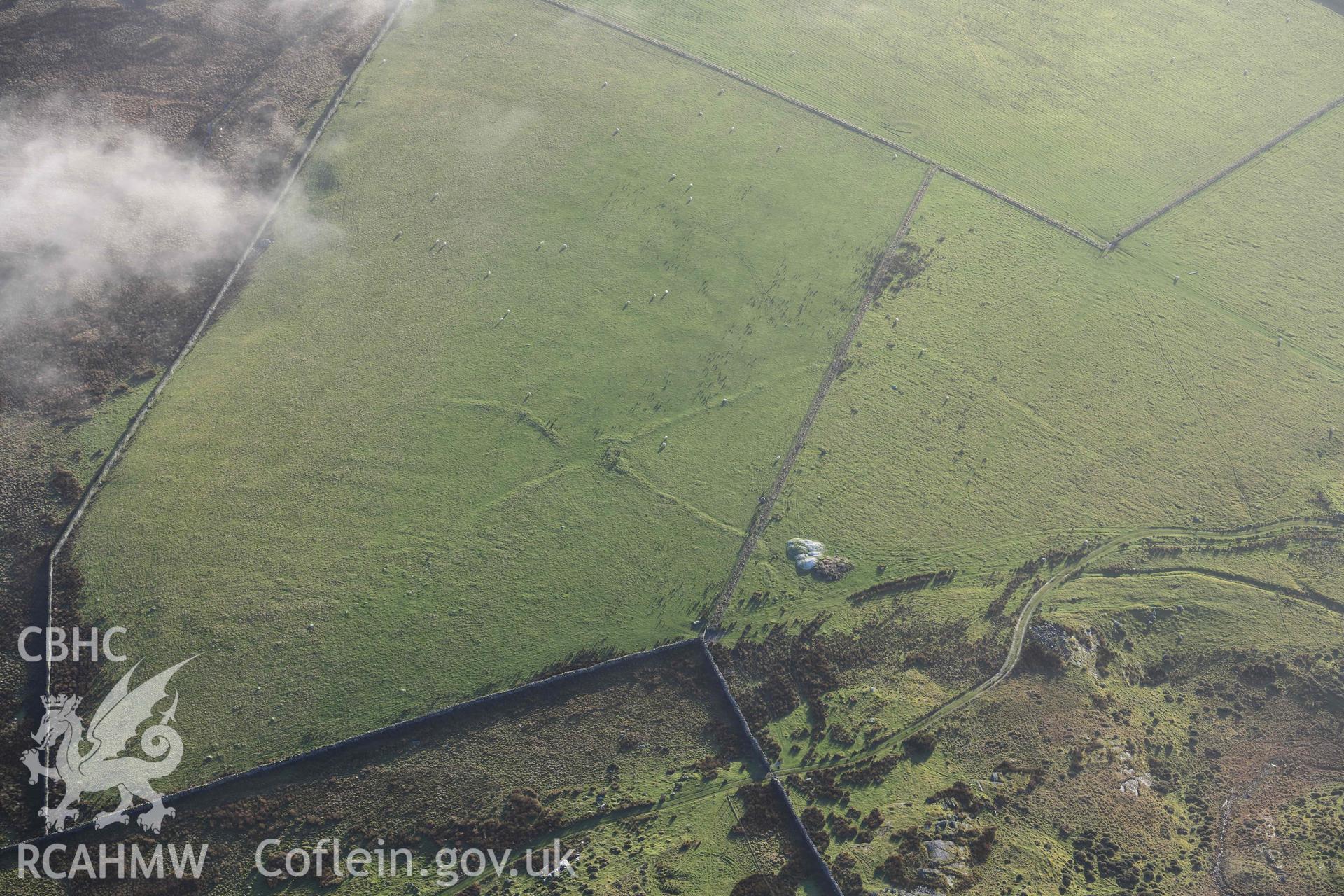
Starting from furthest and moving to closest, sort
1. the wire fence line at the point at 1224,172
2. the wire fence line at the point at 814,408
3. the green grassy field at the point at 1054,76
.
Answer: the green grassy field at the point at 1054,76
the wire fence line at the point at 1224,172
the wire fence line at the point at 814,408

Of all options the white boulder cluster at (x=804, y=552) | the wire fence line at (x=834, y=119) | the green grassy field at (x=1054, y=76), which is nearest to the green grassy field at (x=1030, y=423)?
the white boulder cluster at (x=804, y=552)

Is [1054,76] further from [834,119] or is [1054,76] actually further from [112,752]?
[112,752]

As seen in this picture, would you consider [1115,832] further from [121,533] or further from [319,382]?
[121,533]

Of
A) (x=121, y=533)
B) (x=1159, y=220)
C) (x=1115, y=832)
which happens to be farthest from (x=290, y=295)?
(x=1159, y=220)

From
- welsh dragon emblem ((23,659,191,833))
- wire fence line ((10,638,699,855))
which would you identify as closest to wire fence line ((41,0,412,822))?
welsh dragon emblem ((23,659,191,833))

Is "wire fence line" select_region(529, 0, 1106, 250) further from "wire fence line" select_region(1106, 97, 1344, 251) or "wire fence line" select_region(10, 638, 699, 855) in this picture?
"wire fence line" select_region(10, 638, 699, 855)

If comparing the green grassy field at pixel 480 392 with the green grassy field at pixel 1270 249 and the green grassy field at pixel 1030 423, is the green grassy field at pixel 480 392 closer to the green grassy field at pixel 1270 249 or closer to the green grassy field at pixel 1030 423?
the green grassy field at pixel 1030 423

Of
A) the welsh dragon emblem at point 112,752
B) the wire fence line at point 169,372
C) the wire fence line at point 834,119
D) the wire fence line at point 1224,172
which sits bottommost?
the welsh dragon emblem at point 112,752
